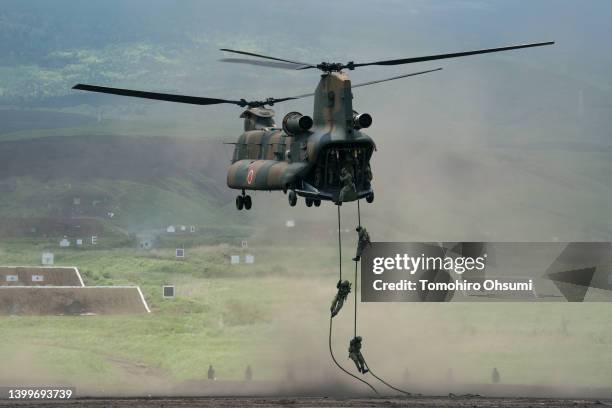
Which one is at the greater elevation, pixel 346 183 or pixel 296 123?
pixel 296 123

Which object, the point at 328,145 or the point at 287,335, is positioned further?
the point at 287,335

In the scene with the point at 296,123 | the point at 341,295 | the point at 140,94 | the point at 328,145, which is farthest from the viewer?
the point at 341,295

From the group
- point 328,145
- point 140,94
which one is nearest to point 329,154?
point 328,145

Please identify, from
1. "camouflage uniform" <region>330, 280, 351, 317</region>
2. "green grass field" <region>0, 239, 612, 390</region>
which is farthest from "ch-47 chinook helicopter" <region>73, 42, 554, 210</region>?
"green grass field" <region>0, 239, 612, 390</region>

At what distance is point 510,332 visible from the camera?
13738 centimetres

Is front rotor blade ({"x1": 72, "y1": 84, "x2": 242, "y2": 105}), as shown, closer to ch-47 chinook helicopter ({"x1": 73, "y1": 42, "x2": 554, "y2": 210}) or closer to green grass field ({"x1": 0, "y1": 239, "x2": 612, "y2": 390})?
ch-47 chinook helicopter ({"x1": 73, "y1": 42, "x2": 554, "y2": 210})

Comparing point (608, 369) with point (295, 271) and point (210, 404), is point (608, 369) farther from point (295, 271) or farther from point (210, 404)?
point (210, 404)

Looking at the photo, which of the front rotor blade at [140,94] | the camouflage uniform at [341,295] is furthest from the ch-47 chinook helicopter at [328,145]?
the camouflage uniform at [341,295]

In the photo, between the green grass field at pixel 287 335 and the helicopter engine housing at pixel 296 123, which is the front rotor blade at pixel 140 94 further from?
the green grass field at pixel 287 335

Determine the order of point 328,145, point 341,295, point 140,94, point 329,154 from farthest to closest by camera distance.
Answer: point 341,295 → point 329,154 → point 328,145 → point 140,94

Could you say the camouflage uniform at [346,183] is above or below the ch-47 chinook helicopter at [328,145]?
below

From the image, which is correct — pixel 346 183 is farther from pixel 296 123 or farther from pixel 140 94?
pixel 140 94

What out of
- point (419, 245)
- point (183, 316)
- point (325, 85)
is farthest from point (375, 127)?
point (325, 85)

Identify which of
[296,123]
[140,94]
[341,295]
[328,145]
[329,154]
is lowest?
[341,295]
